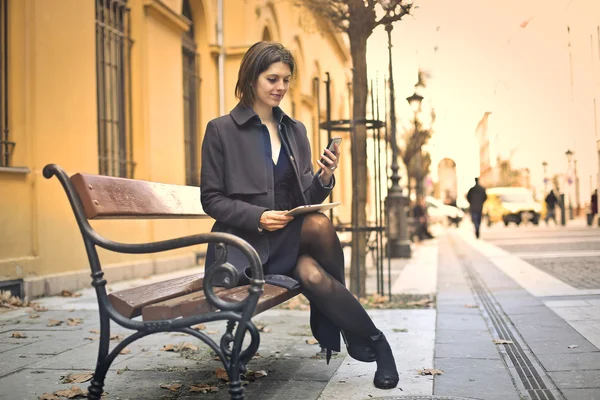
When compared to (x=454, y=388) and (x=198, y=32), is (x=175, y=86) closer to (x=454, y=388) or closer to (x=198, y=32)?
(x=198, y=32)

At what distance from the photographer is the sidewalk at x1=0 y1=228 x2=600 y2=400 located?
3.25 m

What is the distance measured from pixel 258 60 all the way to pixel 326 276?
1131 millimetres

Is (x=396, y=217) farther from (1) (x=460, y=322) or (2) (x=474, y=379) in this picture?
(2) (x=474, y=379)

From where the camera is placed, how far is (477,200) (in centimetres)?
2047

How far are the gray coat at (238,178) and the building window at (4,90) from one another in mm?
4406

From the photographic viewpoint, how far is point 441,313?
18.9 ft

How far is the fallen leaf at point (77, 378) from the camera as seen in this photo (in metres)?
3.47

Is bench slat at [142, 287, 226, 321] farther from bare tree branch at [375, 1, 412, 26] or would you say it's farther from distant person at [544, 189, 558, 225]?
distant person at [544, 189, 558, 225]

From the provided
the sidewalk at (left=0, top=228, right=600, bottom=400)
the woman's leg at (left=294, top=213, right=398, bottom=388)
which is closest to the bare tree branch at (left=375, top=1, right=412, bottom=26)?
the sidewalk at (left=0, top=228, right=600, bottom=400)

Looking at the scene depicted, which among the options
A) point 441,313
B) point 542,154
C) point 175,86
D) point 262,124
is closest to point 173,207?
point 262,124

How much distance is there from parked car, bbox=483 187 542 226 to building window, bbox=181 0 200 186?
2076 centimetres

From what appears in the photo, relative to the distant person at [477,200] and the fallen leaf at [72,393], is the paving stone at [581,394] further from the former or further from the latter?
the distant person at [477,200]

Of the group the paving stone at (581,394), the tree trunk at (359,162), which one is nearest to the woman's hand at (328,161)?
the paving stone at (581,394)

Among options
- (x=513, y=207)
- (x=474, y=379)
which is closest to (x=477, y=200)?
(x=513, y=207)
